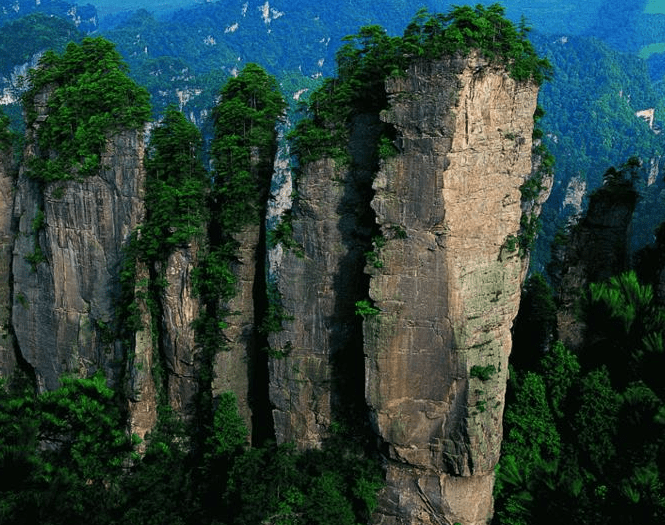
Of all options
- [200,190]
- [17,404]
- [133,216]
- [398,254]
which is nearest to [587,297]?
[398,254]

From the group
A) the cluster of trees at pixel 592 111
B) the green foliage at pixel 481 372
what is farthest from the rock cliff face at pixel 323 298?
the cluster of trees at pixel 592 111

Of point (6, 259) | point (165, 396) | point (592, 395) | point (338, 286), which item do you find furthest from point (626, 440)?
point (6, 259)

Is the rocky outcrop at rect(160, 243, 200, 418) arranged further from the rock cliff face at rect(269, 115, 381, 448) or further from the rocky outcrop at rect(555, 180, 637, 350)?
the rocky outcrop at rect(555, 180, 637, 350)

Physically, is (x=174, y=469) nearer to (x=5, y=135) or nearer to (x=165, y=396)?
(x=165, y=396)

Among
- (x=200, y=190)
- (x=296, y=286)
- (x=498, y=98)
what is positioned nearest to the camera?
(x=498, y=98)

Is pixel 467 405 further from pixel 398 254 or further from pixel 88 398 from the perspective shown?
pixel 88 398

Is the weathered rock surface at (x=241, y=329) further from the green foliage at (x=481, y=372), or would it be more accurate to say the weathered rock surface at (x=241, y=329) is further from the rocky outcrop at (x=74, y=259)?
the green foliage at (x=481, y=372)
